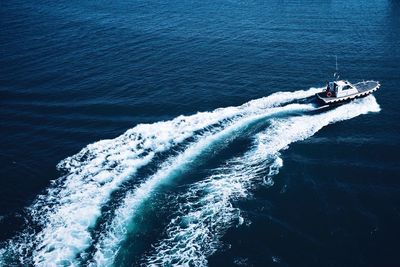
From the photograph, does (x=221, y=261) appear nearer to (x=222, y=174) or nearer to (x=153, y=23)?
(x=222, y=174)

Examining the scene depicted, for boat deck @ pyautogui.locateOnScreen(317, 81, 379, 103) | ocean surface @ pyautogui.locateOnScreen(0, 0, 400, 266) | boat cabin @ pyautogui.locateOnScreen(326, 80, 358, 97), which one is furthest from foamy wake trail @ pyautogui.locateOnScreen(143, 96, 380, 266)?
boat cabin @ pyautogui.locateOnScreen(326, 80, 358, 97)

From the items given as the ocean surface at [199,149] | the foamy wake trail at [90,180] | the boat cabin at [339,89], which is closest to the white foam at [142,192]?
the ocean surface at [199,149]

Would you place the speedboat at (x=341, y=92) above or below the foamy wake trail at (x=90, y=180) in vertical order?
above

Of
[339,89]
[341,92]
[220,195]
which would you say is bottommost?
[220,195]

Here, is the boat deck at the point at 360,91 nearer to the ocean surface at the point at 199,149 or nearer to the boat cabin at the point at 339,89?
the boat cabin at the point at 339,89

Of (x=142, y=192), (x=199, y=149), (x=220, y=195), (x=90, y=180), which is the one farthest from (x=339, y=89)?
(x=90, y=180)

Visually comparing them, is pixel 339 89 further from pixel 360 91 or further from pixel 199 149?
pixel 199 149
